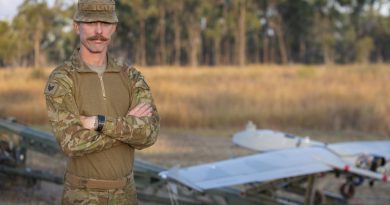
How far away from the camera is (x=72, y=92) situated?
264cm

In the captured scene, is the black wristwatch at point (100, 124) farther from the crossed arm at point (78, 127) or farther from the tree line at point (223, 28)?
the tree line at point (223, 28)

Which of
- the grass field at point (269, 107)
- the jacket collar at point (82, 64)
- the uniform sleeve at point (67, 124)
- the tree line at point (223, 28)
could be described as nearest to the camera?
the uniform sleeve at point (67, 124)

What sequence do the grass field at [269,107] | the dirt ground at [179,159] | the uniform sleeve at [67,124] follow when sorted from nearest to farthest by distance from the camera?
the uniform sleeve at [67,124] < the dirt ground at [179,159] < the grass field at [269,107]

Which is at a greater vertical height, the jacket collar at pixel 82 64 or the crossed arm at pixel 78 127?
the jacket collar at pixel 82 64

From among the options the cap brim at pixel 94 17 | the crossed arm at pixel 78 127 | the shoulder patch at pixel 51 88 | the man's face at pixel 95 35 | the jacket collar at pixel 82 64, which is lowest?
the crossed arm at pixel 78 127

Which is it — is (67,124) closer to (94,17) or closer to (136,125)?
(136,125)

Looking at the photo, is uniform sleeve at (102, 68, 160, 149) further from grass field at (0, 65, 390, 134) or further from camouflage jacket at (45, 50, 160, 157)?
grass field at (0, 65, 390, 134)

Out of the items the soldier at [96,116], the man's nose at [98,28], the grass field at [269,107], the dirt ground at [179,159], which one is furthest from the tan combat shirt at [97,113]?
the grass field at [269,107]

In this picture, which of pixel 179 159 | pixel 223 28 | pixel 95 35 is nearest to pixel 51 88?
pixel 95 35

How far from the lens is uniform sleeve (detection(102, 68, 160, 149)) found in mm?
2596

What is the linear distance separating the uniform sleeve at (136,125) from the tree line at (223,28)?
112 ft

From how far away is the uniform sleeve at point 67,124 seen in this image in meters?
2.56

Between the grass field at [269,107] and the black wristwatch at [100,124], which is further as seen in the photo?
the grass field at [269,107]

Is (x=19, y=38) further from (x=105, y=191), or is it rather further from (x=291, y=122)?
(x=105, y=191)
